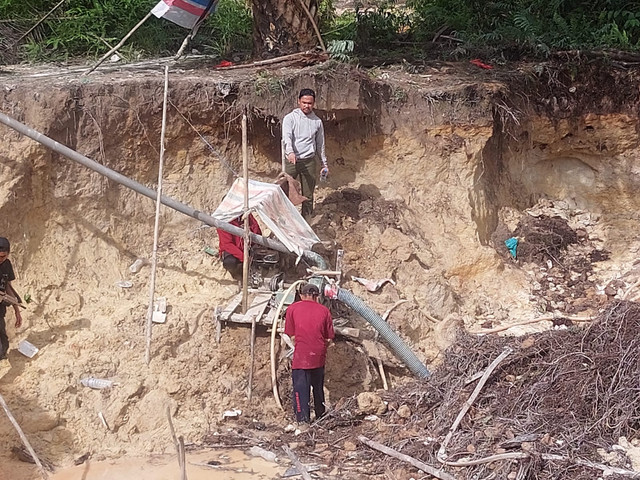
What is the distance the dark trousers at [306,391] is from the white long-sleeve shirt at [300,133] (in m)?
2.58

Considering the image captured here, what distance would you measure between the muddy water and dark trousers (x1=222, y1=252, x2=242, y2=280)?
2459 millimetres

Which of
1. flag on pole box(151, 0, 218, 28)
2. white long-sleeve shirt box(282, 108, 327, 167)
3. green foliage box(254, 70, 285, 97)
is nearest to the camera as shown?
white long-sleeve shirt box(282, 108, 327, 167)

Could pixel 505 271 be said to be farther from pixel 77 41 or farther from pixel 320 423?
pixel 77 41

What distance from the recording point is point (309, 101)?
875 cm

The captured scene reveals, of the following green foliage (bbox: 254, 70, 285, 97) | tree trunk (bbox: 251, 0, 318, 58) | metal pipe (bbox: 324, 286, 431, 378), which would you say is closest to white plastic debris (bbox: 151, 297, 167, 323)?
metal pipe (bbox: 324, 286, 431, 378)

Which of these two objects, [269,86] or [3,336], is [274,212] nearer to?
[269,86]

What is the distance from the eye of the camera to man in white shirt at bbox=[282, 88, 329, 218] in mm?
8828

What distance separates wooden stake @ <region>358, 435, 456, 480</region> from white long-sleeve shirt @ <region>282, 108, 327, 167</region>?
3308 millimetres

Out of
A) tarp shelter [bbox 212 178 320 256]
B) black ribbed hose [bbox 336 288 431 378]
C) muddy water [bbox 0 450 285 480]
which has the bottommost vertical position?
muddy water [bbox 0 450 285 480]

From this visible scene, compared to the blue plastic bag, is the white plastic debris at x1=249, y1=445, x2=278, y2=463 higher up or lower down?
lower down

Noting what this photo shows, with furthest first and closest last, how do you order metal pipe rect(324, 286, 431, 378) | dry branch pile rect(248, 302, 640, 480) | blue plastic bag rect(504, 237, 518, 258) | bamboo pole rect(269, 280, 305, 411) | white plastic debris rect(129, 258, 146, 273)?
blue plastic bag rect(504, 237, 518, 258)
white plastic debris rect(129, 258, 146, 273)
metal pipe rect(324, 286, 431, 378)
bamboo pole rect(269, 280, 305, 411)
dry branch pile rect(248, 302, 640, 480)

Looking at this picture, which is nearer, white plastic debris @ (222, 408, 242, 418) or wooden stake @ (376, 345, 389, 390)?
white plastic debris @ (222, 408, 242, 418)

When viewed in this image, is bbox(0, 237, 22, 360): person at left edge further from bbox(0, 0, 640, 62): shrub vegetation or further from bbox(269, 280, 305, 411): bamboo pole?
bbox(0, 0, 640, 62): shrub vegetation

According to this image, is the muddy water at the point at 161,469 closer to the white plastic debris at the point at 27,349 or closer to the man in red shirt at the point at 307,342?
the man in red shirt at the point at 307,342
